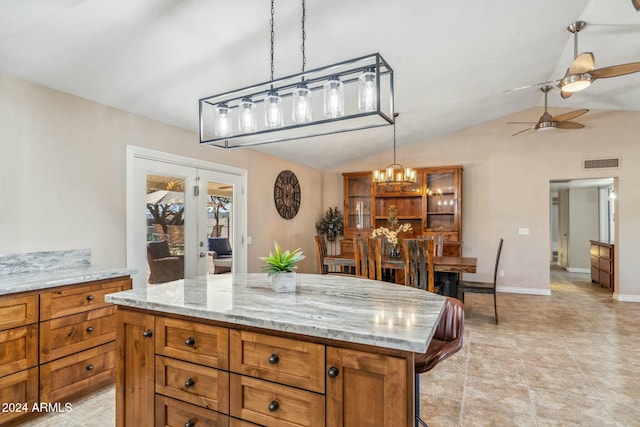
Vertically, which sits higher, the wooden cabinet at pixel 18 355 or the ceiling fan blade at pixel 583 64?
the ceiling fan blade at pixel 583 64

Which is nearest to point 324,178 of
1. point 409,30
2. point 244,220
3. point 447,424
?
point 244,220

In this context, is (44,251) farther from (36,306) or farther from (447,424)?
(447,424)

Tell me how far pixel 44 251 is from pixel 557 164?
7192 millimetres

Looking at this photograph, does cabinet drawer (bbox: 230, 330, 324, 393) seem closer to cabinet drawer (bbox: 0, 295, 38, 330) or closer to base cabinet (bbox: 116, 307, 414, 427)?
base cabinet (bbox: 116, 307, 414, 427)

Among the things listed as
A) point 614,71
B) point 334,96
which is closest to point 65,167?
point 334,96

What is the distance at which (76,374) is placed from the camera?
2.44 metres

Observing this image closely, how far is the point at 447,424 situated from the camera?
224cm

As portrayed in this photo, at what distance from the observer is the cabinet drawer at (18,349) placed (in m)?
2.06

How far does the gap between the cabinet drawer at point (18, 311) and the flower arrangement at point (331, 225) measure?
5221 millimetres

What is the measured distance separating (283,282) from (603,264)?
281 inches

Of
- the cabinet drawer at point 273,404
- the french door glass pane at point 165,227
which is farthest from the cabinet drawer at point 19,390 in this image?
the cabinet drawer at point 273,404

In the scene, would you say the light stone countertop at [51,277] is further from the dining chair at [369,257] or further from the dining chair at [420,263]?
the dining chair at [420,263]

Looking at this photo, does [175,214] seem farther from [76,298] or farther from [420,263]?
[420,263]

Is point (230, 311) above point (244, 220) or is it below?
below
